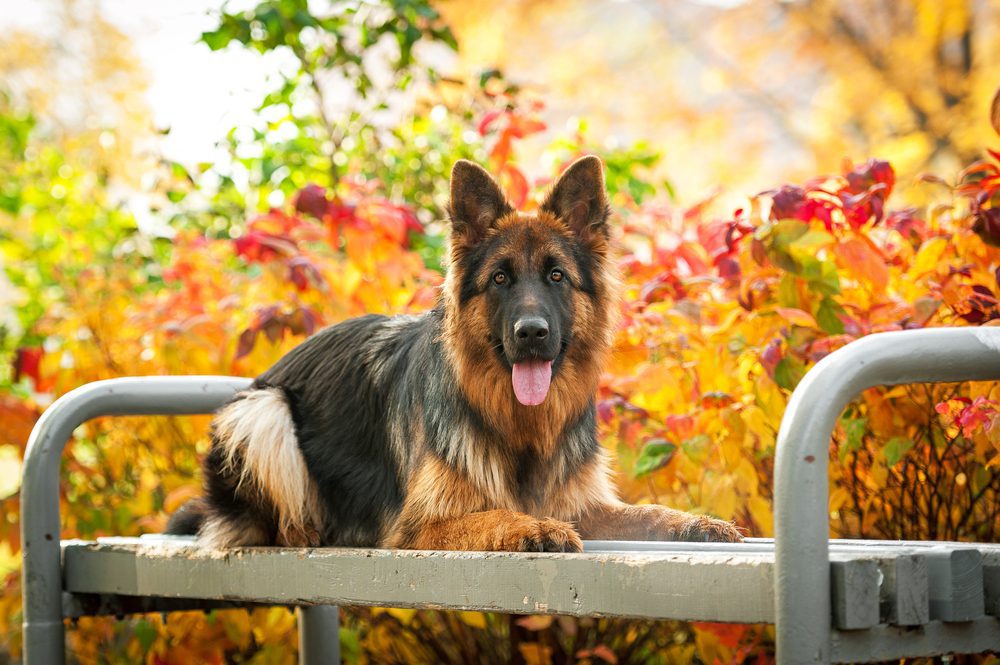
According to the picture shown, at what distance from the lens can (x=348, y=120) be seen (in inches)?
245

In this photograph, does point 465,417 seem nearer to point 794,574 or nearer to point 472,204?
point 472,204

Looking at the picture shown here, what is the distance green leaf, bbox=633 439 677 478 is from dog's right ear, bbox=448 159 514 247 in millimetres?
874

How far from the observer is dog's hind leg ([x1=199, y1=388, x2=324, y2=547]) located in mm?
A: 3676

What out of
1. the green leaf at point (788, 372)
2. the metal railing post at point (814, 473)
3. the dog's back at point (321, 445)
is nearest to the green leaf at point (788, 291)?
the green leaf at point (788, 372)

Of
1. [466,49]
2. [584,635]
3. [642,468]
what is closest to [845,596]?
[642,468]

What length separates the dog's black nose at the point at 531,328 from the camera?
3.35m

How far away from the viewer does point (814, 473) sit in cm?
209

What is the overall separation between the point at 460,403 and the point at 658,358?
939 mm

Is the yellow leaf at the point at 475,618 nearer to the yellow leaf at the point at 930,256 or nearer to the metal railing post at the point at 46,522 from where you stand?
the metal railing post at the point at 46,522

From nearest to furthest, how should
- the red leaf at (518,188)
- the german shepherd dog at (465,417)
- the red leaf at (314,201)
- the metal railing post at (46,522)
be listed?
the german shepherd dog at (465,417)
the metal railing post at (46,522)
the red leaf at (314,201)
the red leaf at (518,188)

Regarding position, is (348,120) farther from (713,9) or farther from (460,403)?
(713,9)

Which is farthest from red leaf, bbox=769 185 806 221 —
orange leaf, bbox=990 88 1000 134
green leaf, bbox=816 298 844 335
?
orange leaf, bbox=990 88 1000 134

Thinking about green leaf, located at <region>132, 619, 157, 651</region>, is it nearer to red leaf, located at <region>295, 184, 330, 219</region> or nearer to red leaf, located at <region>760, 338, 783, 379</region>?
red leaf, located at <region>295, 184, 330, 219</region>

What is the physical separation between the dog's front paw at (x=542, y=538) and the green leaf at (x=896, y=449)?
1.15 meters
